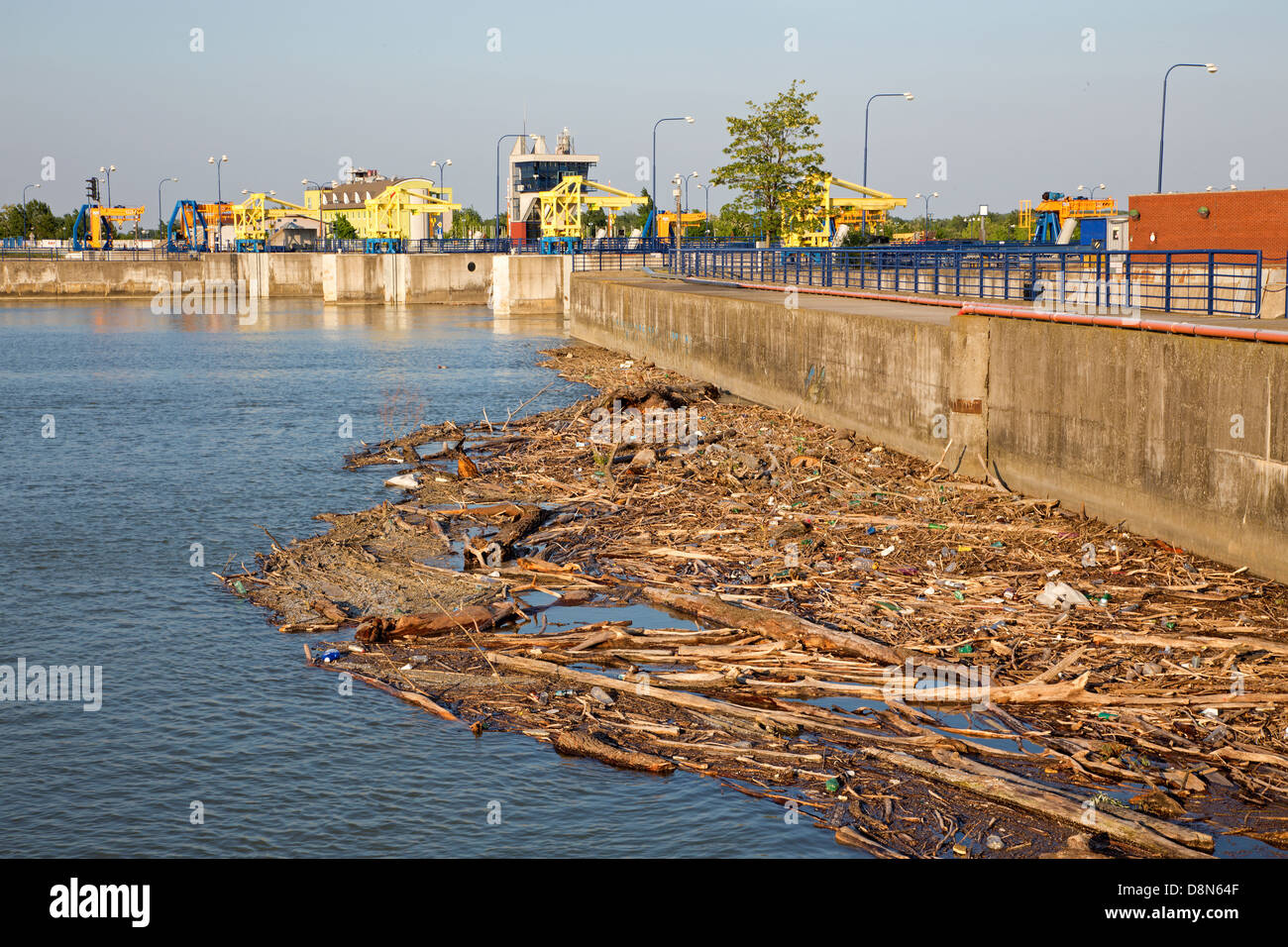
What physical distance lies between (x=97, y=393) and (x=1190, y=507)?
33836mm

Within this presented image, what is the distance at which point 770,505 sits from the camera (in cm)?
1855

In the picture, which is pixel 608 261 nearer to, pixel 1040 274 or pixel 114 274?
pixel 114 274

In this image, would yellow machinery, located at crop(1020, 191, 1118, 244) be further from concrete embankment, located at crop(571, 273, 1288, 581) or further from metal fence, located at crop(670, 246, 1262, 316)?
concrete embankment, located at crop(571, 273, 1288, 581)

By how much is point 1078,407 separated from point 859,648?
7306mm

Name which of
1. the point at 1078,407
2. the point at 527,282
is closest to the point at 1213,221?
the point at 1078,407

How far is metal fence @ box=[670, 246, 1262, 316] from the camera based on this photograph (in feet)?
65.0

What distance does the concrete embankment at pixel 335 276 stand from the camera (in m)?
76.7

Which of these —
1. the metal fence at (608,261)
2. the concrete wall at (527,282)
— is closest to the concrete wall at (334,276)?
the concrete wall at (527,282)

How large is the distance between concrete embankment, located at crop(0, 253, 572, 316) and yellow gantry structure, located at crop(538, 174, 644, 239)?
5.30 meters

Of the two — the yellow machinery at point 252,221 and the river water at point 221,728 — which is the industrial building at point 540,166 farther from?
the river water at point 221,728

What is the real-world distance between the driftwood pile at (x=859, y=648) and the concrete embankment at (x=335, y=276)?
56298 mm

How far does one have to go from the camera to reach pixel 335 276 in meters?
88.1

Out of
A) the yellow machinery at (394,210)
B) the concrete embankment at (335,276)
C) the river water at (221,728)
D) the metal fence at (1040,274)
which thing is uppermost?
the yellow machinery at (394,210)

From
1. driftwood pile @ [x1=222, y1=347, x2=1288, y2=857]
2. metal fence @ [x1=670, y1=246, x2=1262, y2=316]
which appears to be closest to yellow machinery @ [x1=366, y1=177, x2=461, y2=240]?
metal fence @ [x1=670, y1=246, x2=1262, y2=316]
